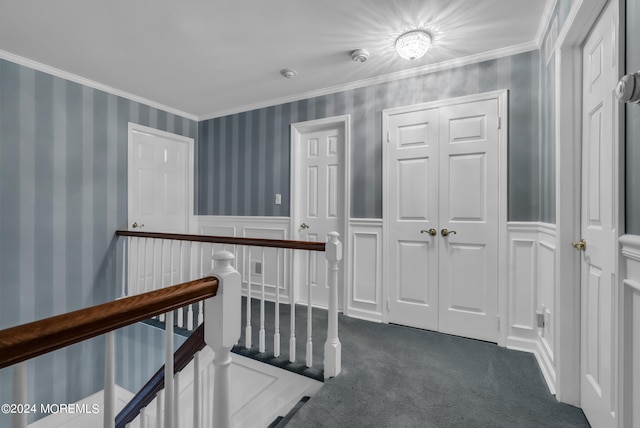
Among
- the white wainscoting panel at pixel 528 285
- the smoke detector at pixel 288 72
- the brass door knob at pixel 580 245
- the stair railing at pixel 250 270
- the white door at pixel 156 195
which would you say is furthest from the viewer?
the white door at pixel 156 195

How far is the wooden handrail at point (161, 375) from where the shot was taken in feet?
3.66

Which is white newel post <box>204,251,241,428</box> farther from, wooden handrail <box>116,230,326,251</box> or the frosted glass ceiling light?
the frosted glass ceiling light

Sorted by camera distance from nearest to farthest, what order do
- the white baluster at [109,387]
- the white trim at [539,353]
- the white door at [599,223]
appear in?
the white baluster at [109,387]
the white door at [599,223]
the white trim at [539,353]

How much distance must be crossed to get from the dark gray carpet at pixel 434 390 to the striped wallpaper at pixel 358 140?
113 centimetres

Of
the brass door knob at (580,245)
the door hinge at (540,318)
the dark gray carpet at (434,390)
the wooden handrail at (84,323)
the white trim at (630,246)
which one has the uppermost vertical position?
the white trim at (630,246)

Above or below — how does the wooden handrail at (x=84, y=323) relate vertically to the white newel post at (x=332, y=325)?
above

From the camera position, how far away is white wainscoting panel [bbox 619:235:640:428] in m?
1.02

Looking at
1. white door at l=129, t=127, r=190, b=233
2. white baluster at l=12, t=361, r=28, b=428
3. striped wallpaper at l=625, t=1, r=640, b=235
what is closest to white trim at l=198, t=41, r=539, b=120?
white door at l=129, t=127, r=190, b=233

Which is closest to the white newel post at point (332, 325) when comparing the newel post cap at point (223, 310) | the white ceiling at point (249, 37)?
the newel post cap at point (223, 310)

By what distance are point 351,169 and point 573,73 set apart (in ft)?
5.80

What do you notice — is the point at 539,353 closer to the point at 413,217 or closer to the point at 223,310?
the point at 413,217

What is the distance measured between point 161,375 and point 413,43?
253cm

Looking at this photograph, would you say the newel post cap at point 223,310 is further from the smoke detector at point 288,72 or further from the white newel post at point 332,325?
the smoke detector at point 288,72

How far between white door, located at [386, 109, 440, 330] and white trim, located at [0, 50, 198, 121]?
278cm
